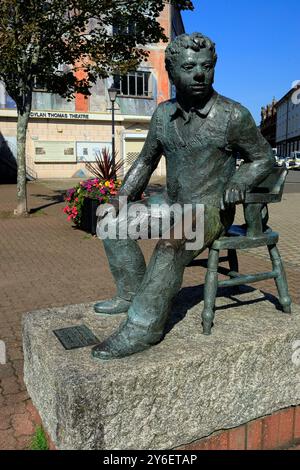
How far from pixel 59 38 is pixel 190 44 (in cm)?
894

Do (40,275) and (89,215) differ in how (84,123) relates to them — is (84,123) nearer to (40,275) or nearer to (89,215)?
(89,215)

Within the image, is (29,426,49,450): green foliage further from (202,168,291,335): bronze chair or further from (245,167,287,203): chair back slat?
(245,167,287,203): chair back slat

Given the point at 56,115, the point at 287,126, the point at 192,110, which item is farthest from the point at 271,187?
the point at 287,126

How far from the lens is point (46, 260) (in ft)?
21.9

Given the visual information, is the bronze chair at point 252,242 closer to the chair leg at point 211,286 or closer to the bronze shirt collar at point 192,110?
the chair leg at point 211,286

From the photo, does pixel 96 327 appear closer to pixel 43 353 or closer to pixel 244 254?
pixel 43 353

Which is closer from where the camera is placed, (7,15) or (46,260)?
(46,260)

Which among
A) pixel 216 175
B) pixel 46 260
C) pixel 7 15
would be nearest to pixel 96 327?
pixel 216 175

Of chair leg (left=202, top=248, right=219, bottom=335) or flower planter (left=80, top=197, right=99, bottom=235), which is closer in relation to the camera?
chair leg (left=202, top=248, right=219, bottom=335)

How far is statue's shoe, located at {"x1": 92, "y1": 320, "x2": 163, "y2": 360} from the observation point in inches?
81.0

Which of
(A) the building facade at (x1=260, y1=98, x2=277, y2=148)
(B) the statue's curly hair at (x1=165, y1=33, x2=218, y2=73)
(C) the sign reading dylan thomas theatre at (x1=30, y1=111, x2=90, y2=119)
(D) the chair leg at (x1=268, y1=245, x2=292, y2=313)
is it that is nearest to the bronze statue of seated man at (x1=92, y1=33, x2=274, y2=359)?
(B) the statue's curly hair at (x1=165, y1=33, x2=218, y2=73)

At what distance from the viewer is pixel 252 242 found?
2.46 m

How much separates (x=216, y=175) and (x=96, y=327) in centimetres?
107

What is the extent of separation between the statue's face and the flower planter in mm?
6469
